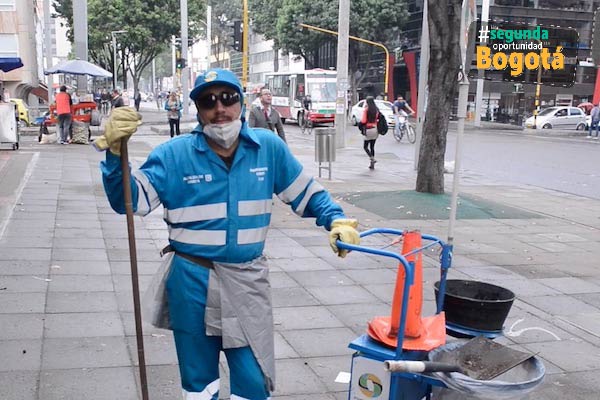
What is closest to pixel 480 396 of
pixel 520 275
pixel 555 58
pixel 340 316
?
pixel 340 316

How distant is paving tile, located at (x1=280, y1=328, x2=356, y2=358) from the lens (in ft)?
14.3

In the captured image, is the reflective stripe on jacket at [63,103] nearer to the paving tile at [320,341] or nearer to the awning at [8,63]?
the awning at [8,63]

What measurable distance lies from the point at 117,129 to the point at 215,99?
459mm

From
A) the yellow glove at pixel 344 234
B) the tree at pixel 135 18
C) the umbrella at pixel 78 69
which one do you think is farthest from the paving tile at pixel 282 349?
the tree at pixel 135 18

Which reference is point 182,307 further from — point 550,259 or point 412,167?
point 412,167

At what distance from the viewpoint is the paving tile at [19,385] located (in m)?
3.54

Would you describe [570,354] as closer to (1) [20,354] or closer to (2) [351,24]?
(1) [20,354]

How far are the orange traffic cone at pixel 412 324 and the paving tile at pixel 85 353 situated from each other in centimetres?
178

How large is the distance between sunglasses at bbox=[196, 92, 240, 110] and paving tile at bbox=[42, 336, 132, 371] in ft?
6.54

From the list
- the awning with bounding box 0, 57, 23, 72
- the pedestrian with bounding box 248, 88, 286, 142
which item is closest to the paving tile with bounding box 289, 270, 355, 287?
the pedestrian with bounding box 248, 88, 286, 142

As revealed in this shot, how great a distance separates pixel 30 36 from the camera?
37.3 m

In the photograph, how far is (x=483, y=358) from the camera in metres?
3.11

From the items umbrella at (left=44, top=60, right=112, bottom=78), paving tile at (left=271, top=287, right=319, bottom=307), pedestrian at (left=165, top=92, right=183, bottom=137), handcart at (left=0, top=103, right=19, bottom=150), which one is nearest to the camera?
paving tile at (left=271, top=287, right=319, bottom=307)

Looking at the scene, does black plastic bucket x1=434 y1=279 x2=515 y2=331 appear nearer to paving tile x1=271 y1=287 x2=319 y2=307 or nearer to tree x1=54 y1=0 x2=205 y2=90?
paving tile x1=271 y1=287 x2=319 y2=307
